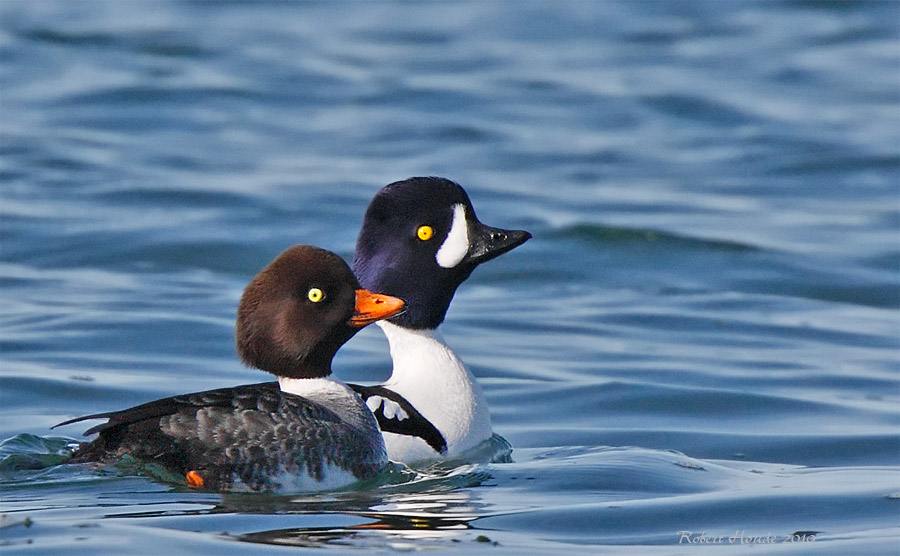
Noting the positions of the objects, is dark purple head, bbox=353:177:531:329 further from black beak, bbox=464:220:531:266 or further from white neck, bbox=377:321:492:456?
white neck, bbox=377:321:492:456

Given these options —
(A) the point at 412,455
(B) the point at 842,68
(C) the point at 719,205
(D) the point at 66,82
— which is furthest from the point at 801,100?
(A) the point at 412,455

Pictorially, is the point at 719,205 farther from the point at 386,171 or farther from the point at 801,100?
the point at 801,100

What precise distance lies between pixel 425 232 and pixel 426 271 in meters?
0.22

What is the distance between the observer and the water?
702 centimetres

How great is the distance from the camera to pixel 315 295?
7.33m

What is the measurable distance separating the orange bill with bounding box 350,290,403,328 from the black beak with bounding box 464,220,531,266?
1021 mm

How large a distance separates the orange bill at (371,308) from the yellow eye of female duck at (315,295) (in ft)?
0.65

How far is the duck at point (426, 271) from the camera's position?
27.1 ft

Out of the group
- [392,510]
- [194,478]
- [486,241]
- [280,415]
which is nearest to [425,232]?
[486,241]

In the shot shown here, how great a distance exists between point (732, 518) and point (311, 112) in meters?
15.5

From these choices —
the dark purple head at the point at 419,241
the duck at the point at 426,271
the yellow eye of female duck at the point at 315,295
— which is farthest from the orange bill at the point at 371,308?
the dark purple head at the point at 419,241

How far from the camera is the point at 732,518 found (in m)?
7.08

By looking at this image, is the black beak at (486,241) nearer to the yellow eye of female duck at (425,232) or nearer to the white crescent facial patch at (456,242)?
the white crescent facial patch at (456,242)

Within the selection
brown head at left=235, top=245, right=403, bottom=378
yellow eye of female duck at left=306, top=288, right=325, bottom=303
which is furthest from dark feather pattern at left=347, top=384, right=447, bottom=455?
yellow eye of female duck at left=306, top=288, right=325, bottom=303
